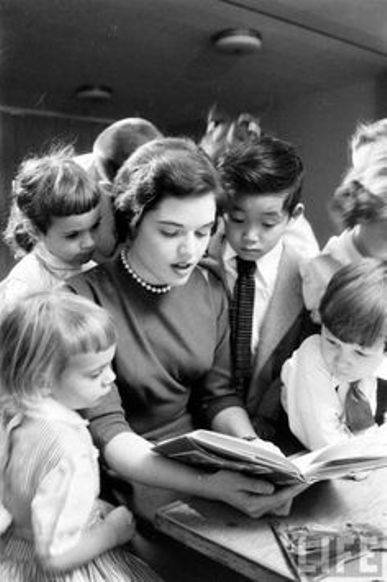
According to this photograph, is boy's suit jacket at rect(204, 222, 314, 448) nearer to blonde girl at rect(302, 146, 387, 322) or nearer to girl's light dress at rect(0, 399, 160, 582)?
blonde girl at rect(302, 146, 387, 322)

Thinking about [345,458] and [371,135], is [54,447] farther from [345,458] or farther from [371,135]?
[371,135]

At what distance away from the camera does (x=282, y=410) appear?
61.3 inches

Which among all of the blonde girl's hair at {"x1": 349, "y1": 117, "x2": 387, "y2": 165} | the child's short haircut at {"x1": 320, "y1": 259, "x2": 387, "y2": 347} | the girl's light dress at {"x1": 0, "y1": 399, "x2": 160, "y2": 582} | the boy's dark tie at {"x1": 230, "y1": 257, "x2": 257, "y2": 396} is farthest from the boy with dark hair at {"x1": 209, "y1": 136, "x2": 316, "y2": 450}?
the girl's light dress at {"x1": 0, "y1": 399, "x2": 160, "y2": 582}

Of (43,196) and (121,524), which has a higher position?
(43,196)

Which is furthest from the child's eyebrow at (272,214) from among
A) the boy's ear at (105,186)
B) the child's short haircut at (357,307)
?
the boy's ear at (105,186)

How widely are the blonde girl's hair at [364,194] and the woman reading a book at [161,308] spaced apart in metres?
0.40

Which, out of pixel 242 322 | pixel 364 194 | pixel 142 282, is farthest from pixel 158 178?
pixel 364 194

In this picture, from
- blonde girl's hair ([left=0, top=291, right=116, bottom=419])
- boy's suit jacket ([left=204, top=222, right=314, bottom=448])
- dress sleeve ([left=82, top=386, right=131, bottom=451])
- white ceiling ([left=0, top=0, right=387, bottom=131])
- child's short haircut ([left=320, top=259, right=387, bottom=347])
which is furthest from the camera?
boy's suit jacket ([left=204, top=222, right=314, bottom=448])

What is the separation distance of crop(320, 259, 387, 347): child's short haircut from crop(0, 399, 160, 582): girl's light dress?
1.79 feet

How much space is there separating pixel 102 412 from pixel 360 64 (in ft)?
4.72

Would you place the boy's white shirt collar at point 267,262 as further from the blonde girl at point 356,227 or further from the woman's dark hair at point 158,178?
the woman's dark hair at point 158,178

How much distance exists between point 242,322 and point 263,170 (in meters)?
0.35

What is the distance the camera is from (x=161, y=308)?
1.44 m

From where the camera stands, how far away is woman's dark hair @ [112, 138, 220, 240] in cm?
133
